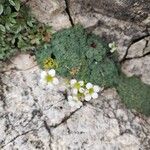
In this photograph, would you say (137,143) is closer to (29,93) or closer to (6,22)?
(29,93)

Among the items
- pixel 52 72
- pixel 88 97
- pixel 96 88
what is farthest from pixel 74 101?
pixel 52 72

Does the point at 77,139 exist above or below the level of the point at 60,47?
below

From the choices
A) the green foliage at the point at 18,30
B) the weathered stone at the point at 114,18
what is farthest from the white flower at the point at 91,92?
the green foliage at the point at 18,30

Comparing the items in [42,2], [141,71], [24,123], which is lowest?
[24,123]

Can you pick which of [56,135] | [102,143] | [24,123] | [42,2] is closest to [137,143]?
[102,143]

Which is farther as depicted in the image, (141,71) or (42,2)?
(141,71)

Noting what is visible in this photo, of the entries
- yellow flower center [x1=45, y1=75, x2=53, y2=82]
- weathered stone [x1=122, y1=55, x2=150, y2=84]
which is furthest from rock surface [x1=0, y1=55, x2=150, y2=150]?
weathered stone [x1=122, y1=55, x2=150, y2=84]

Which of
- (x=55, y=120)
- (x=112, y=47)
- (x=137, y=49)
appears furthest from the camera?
(x=137, y=49)

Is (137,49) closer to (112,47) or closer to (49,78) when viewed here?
(112,47)
